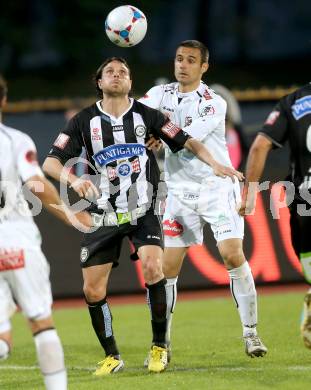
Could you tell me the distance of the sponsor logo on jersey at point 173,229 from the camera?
318 inches

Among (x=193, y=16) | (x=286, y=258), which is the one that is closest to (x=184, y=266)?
(x=286, y=258)

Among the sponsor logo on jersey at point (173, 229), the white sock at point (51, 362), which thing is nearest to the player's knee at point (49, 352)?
the white sock at point (51, 362)

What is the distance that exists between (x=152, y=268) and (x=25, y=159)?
208 centimetres

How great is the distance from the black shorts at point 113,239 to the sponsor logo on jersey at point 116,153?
1.59 feet

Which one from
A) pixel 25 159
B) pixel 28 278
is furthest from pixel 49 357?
pixel 25 159

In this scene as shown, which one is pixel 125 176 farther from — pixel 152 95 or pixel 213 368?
pixel 213 368

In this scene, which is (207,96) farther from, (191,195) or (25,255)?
(25,255)

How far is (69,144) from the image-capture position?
752 centimetres

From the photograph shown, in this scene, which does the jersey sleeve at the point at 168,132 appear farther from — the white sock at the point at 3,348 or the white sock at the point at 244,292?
the white sock at the point at 3,348

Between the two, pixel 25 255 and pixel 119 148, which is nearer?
pixel 25 255

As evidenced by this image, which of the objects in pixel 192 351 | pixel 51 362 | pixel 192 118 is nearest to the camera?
pixel 51 362

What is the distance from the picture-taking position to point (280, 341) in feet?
28.2

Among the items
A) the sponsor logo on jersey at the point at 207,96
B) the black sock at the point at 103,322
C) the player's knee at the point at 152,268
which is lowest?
the black sock at the point at 103,322

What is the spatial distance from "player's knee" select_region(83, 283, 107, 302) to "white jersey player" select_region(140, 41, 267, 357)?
74 cm
